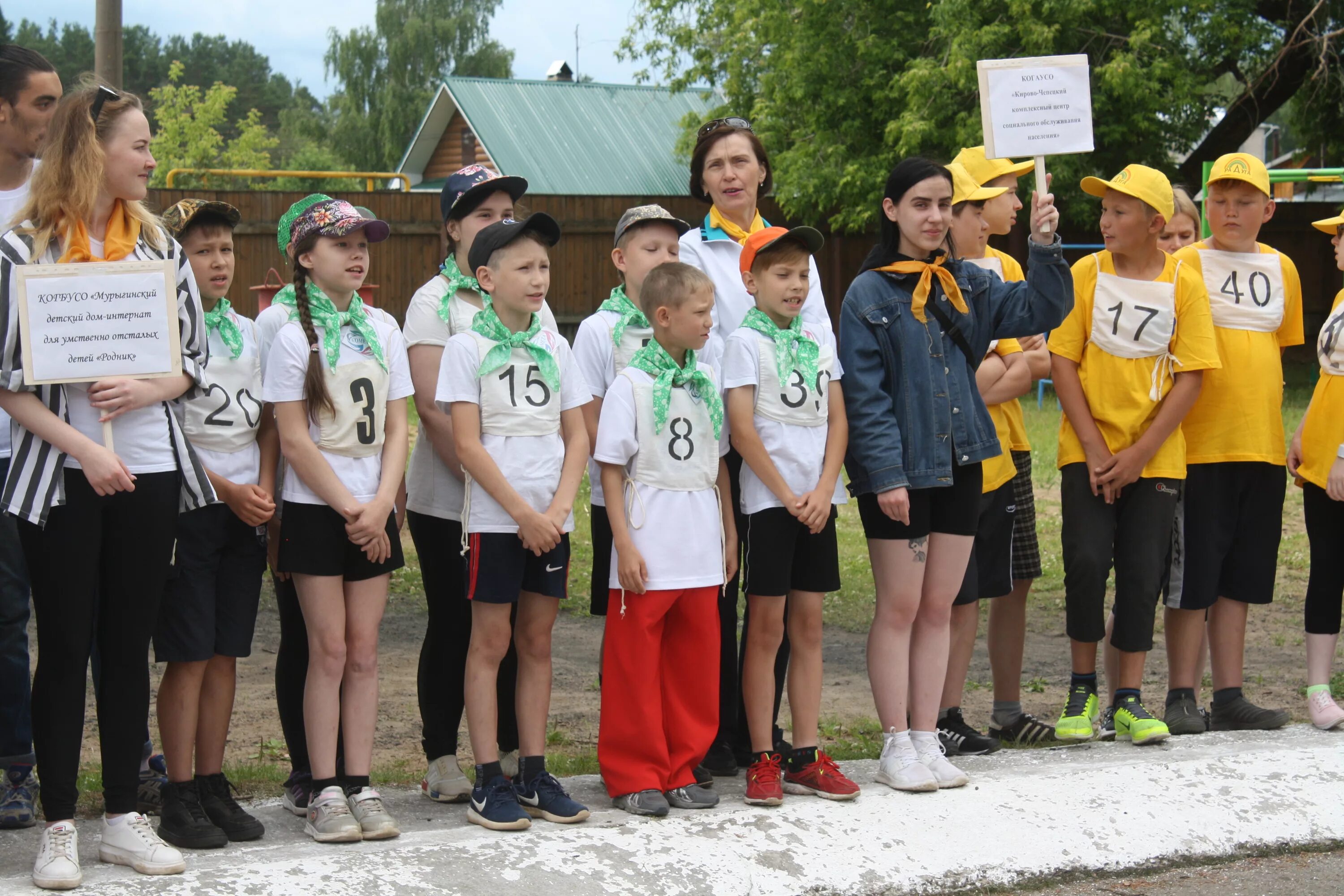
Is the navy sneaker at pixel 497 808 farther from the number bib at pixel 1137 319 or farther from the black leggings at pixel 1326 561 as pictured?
the black leggings at pixel 1326 561

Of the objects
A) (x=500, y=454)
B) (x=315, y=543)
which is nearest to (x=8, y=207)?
(x=315, y=543)

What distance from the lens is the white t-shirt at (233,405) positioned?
13.6 ft

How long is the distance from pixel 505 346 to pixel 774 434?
91 centimetres

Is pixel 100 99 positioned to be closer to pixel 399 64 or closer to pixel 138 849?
pixel 138 849

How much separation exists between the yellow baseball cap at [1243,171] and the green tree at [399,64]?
52001 mm

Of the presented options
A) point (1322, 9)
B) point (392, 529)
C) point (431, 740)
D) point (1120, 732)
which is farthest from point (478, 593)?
point (1322, 9)

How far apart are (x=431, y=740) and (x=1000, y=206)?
2.98 metres

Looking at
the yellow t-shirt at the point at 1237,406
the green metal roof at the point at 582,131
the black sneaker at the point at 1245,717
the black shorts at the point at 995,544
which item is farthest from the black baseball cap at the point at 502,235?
the green metal roof at the point at 582,131

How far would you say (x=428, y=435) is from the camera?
4574mm

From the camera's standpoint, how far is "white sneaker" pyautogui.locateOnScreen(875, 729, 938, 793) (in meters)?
4.50

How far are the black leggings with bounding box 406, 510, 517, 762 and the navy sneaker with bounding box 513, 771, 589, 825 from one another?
323 millimetres

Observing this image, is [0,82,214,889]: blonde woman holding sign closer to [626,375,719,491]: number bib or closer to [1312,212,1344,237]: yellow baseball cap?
[626,375,719,491]: number bib

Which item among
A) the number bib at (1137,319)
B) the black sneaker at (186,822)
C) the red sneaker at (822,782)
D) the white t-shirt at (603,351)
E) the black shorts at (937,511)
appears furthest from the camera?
the number bib at (1137,319)

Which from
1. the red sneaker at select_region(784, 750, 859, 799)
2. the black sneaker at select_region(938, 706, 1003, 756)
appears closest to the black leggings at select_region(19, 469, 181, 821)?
the red sneaker at select_region(784, 750, 859, 799)
